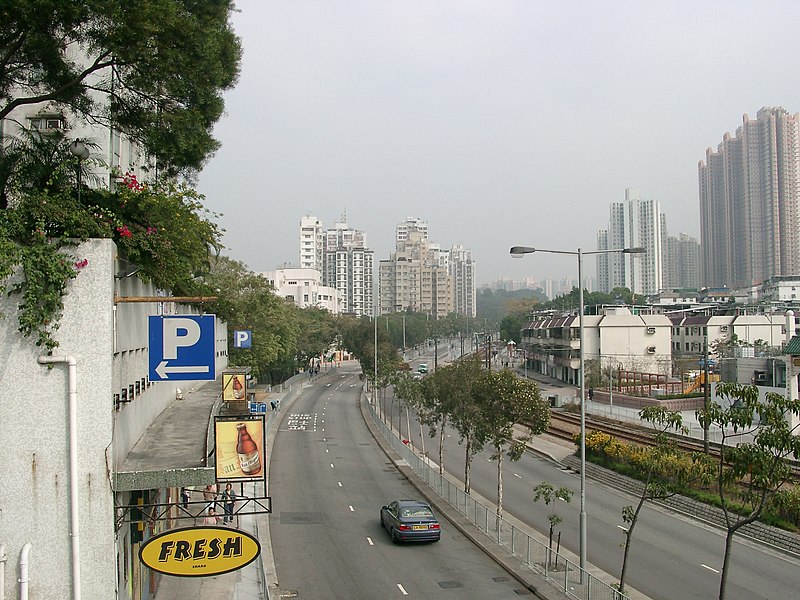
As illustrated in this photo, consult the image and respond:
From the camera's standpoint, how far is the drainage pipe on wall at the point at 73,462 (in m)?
10.5

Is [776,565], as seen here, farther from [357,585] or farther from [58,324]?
[58,324]

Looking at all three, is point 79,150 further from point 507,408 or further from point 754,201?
point 754,201

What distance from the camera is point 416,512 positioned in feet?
76.3

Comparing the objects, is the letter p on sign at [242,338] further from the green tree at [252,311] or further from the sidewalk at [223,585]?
the sidewalk at [223,585]

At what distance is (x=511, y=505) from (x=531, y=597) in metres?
11.2

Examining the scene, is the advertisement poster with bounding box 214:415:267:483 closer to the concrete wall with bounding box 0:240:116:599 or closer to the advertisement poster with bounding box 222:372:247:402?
the concrete wall with bounding box 0:240:116:599

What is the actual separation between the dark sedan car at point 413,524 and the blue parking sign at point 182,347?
12.6 m

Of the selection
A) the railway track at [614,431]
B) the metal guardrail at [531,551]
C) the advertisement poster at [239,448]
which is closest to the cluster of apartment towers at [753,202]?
the railway track at [614,431]

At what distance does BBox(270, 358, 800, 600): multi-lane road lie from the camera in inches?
751

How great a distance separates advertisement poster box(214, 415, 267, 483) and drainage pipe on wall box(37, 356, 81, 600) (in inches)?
80.4

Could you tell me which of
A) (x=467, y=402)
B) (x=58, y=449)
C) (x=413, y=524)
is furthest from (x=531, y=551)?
(x=58, y=449)

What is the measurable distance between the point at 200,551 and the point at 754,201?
164664 mm

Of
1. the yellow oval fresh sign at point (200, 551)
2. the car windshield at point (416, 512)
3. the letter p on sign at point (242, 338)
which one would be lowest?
the car windshield at point (416, 512)

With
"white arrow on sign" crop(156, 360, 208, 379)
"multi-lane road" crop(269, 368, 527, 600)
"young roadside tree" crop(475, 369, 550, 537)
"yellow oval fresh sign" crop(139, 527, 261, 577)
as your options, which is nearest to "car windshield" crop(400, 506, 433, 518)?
"multi-lane road" crop(269, 368, 527, 600)
